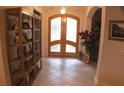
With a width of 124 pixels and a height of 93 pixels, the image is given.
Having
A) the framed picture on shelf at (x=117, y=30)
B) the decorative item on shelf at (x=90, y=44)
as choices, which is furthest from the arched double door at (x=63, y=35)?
the framed picture on shelf at (x=117, y=30)

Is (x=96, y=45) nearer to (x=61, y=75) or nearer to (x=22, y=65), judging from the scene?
(x=61, y=75)

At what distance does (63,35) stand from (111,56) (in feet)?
11.7

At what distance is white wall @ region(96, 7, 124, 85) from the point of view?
9.72 feet

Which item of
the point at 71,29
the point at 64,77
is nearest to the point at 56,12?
the point at 71,29

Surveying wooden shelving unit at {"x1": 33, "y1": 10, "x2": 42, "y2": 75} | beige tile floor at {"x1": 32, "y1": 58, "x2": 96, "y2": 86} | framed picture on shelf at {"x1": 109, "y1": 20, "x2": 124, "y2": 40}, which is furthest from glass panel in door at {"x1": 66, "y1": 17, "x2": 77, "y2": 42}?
framed picture on shelf at {"x1": 109, "y1": 20, "x2": 124, "y2": 40}

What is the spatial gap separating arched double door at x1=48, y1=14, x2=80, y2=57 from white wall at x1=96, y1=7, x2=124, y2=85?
Result: 10.8ft

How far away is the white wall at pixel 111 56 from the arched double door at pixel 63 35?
3.28 metres

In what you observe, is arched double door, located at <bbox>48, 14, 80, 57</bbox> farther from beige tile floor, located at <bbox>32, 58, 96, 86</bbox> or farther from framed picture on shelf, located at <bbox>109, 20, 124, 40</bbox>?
framed picture on shelf, located at <bbox>109, 20, 124, 40</bbox>

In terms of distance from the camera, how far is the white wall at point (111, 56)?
2.96 m

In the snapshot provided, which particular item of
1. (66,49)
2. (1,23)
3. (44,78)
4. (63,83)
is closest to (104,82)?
(63,83)

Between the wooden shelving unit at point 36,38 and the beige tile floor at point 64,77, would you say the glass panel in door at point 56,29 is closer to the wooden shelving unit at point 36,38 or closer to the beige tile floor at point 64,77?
the beige tile floor at point 64,77

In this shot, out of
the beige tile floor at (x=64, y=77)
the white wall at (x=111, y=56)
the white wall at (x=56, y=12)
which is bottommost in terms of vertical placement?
the beige tile floor at (x=64, y=77)

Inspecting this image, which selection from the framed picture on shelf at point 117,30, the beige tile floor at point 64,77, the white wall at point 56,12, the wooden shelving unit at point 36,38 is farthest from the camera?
the white wall at point 56,12

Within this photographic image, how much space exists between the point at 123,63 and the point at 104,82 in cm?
60
